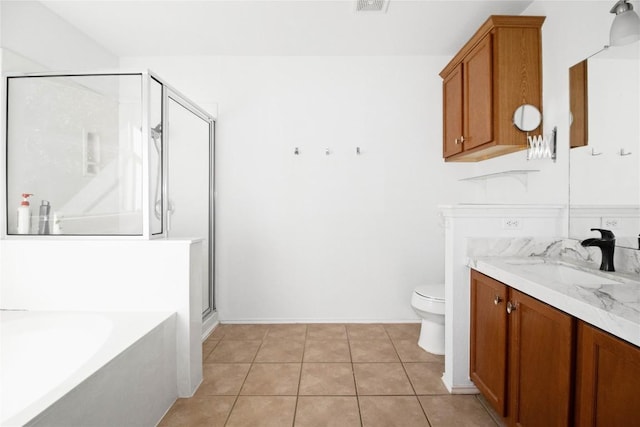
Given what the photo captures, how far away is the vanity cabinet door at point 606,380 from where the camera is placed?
86 cm

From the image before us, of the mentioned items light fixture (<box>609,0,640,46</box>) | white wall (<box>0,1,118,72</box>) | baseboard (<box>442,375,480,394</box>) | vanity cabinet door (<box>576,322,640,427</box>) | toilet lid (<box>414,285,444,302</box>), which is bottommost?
baseboard (<box>442,375,480,394</box>)

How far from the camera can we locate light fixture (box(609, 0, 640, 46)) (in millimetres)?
1425

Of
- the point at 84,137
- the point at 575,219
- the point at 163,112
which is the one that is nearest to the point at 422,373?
the point at 575,219

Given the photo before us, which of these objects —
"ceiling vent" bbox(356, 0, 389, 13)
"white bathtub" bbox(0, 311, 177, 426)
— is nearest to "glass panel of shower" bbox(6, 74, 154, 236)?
"white bathtub" bbox(0, 311, 177, 426)

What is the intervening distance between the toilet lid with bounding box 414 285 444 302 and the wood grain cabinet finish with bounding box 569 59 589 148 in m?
1.23

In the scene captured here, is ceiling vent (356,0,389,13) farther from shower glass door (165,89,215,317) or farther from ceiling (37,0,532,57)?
shower glass door (165,89,215,317)

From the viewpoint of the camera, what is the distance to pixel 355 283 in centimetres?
307

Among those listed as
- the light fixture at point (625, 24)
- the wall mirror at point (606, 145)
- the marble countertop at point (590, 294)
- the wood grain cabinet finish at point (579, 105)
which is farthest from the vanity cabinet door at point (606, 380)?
the light fixture at point (625, 24)

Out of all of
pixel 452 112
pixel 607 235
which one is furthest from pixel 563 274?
pixel 452 112

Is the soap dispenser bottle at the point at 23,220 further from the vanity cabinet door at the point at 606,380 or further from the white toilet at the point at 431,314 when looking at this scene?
the vanity cabinet door at the point at 606,380

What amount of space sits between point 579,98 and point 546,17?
0.70 meters

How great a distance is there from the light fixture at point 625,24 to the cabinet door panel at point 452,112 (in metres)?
1.07

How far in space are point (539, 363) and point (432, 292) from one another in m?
1.14

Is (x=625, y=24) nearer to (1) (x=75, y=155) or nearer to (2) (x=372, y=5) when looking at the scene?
(2) (x=372, y=5)
